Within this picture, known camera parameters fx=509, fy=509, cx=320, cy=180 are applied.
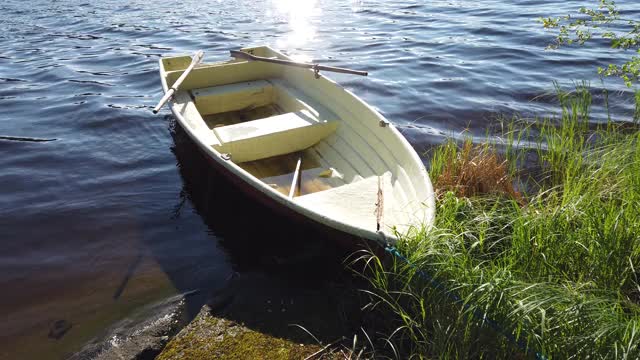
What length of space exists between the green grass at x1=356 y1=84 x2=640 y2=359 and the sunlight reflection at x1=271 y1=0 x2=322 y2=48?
379 inches

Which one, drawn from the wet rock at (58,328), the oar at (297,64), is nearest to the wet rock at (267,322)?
the wet rock at (58,328)

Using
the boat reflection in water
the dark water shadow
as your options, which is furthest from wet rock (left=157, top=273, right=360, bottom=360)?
the boat reflection in water

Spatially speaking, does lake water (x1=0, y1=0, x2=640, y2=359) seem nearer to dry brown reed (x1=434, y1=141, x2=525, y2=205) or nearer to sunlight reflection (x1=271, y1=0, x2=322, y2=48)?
sunlight reflection (x1=271, y1=0, x2=322, y2=48)

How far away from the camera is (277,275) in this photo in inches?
187

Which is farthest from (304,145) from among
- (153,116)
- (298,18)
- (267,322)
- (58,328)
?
(298,18)

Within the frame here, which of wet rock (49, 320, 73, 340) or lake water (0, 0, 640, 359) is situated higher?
lake water (0, 0, 640, 359)

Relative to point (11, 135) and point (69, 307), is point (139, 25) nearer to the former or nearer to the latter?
point (11, 135)

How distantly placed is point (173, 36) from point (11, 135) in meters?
6.69

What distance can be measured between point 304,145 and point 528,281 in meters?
3.49

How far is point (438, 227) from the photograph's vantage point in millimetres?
3959

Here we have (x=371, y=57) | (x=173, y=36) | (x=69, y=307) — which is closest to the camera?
(x=69, y=307)

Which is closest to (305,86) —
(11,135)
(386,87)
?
(386,87)

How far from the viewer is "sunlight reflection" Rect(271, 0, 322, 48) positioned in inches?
527

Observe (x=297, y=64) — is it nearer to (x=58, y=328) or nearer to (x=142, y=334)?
(x=142, y=334)
